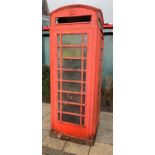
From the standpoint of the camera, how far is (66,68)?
3105mm

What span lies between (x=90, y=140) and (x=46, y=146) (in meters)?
0.80

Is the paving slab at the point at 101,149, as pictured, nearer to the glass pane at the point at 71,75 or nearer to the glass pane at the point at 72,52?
the glass pane at the point at 71,75

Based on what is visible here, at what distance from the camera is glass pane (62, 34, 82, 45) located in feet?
9.57

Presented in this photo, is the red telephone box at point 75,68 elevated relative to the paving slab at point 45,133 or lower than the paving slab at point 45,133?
elevated

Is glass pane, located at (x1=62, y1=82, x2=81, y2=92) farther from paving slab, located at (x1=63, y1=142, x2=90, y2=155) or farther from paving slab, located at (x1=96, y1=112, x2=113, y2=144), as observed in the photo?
paving slab, located at (x1=96, y1=112, x2=113, y2=144)

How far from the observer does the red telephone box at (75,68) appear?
2844 mm

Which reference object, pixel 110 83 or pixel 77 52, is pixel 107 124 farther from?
pixel 77 52

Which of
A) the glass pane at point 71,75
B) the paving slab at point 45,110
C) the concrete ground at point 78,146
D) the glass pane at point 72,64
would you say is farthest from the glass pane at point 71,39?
the paving slab at point 45,110

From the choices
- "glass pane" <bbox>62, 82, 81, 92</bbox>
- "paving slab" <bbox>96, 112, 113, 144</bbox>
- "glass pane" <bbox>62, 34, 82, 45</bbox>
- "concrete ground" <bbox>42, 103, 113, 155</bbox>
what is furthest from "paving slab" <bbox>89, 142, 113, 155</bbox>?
"glass pane" <bbox>62, 34, 82, 45</bbox>

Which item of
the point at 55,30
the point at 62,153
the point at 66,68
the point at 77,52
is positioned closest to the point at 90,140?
the point at 62,153

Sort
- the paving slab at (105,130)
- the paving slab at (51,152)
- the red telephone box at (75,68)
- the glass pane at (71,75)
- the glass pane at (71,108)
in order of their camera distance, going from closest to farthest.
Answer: the red telephone box at (75,68) → the paving slab at (51,152) → the glass pane at (71,75) → the glass pane at (71,108) → the paving slab at (105,130)

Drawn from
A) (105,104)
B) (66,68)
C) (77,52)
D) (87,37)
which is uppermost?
(87,37)

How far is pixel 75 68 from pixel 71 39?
0.50 metres

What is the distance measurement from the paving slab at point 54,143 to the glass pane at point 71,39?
1825 millimetres
